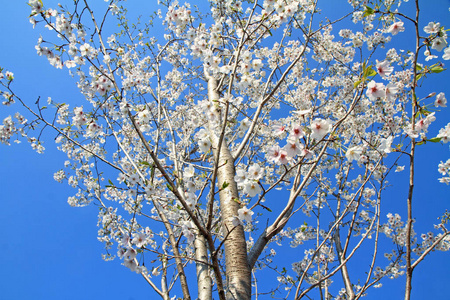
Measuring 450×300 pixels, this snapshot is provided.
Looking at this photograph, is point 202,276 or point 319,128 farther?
point 202,276

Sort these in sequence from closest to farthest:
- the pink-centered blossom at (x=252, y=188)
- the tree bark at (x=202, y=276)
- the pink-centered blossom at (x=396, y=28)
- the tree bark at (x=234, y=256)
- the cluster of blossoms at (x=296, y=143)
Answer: the cluster of blossoms at (x=296, y=143) → the pink-centered blossom at (x=252, y=188) → the tree bark at (x=234, y=256) → the pink-centered blossom at (x=396, y=28) → the tree bark at (x=202, y=276)

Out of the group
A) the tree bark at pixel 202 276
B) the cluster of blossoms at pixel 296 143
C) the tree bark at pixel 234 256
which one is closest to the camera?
the cluster of blossoms at pixel 296 143

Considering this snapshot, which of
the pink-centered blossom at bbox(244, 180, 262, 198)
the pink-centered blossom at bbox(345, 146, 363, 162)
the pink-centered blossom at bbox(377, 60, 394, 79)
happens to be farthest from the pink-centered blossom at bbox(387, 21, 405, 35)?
the pink-centered blossom at bbox(244, 180, 262, 198)

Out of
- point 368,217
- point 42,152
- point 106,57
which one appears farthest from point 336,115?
point 42,152

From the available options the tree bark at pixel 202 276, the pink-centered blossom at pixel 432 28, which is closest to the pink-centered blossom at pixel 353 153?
the pink-centered blossom at pixel 432 28

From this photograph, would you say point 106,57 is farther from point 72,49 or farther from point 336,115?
point 336,115

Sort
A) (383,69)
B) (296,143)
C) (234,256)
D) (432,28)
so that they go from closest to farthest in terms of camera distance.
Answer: (296,143), (383,69), (432,28), (234,256)

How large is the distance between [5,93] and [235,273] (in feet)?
9.11

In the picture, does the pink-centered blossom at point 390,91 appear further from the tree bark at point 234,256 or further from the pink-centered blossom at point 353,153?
the tree bark at point 234,256

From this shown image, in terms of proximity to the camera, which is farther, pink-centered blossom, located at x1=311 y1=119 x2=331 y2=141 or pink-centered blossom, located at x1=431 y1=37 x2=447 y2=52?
pink-centered blossom, located at x1=431 y1=37 x2=447 y2=52

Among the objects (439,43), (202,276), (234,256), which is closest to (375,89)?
(439,43)

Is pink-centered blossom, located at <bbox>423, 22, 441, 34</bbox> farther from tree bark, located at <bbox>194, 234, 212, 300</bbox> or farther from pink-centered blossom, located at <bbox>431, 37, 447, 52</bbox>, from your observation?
tree bark, located at <bbox>194, 234, 212, 300</bbox>

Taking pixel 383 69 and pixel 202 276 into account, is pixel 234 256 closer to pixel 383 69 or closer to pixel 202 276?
pixel 202 276

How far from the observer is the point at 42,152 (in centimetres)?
379
